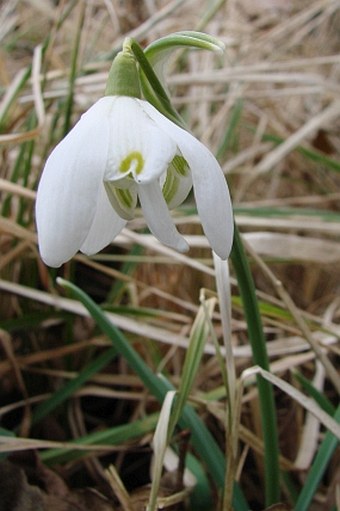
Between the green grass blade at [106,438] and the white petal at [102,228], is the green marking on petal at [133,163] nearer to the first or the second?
the white petal at [102,228]

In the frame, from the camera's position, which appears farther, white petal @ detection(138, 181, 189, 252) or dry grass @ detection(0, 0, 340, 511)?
dry grass @ detection(0, 0, 340, 511)

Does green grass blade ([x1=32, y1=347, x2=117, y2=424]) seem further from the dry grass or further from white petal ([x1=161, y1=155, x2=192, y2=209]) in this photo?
white petal ([x1=161, y1=155, x2=192, y2=209])

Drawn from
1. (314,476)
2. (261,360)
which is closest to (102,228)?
(261,360)

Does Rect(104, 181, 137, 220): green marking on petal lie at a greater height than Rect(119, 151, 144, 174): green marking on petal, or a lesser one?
lesser

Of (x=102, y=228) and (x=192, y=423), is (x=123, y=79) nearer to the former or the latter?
(x=102, y=228)

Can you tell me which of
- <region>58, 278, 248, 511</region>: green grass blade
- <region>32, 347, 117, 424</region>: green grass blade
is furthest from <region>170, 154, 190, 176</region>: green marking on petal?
<region>32, 347, 117, 424</region>: green grass blade

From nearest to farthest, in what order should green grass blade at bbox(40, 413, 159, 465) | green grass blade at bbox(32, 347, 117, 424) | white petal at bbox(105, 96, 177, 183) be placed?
white petal at bbox(105, 96, 177, 183)
green grass blade at bbox(40, 413, 159, 465)
green grass blade at bbox(32, 347, 117, 424)

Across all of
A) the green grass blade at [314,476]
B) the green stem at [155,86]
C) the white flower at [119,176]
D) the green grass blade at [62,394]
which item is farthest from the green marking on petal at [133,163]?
the green grass blade at [62,394]

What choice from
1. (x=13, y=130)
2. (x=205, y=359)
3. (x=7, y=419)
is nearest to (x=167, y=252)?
(x=205, y=359)
